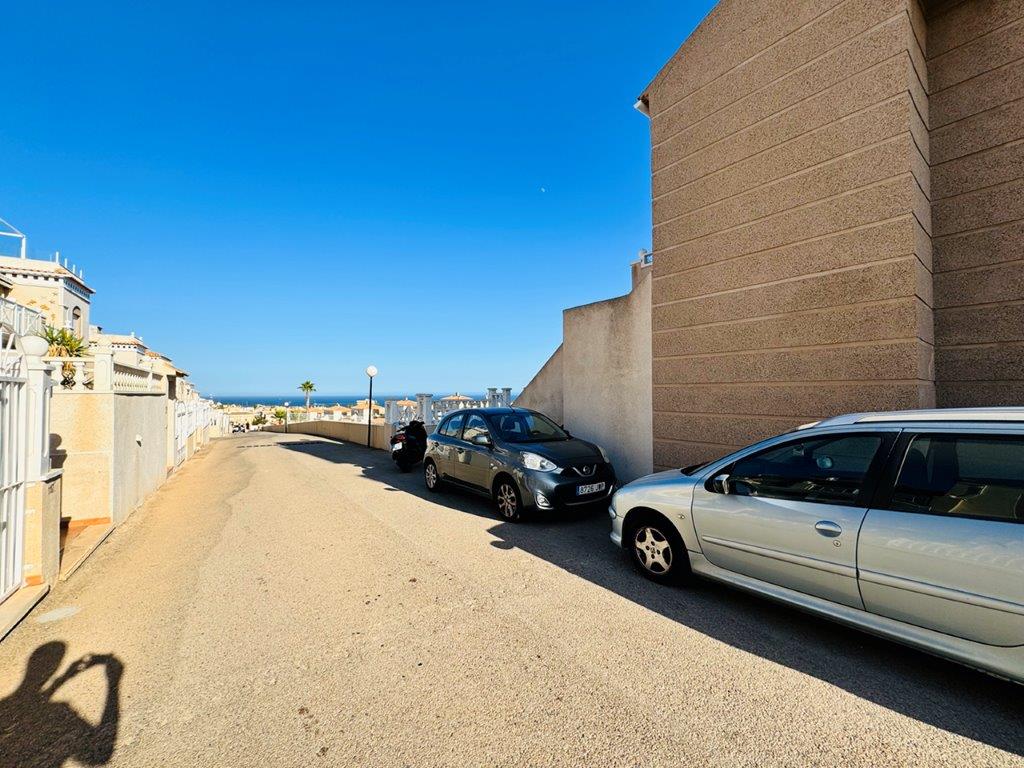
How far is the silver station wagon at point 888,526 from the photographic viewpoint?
240cm

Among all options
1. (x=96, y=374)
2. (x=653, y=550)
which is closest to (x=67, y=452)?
(x=96, y=374)

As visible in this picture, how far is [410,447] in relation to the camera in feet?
35.5

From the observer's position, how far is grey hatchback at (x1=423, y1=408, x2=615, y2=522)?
5.93m

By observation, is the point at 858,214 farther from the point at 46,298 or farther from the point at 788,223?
the point at 46,298

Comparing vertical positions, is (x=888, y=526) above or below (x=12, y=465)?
below

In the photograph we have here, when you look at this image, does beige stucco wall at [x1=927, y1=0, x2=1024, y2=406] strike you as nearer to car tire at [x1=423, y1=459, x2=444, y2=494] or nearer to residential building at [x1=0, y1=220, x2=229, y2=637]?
car tire at [x1=423, y1=459, x2=444, y2=494]

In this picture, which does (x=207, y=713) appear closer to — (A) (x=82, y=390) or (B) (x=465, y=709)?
(B) (x=465, y=709)

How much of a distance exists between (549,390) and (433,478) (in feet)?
11.7

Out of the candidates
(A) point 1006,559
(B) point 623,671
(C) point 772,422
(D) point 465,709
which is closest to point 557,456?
(C) point 772,422

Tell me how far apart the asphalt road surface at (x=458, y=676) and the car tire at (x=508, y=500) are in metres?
1.28

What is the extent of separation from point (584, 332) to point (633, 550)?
5517 millimetres

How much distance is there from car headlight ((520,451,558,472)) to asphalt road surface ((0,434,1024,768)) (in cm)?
137

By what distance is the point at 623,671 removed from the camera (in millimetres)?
2820

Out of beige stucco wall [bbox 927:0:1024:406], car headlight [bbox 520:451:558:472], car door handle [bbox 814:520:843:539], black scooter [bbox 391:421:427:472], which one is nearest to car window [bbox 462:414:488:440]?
car headlight [bbox 520:451:558:472]
